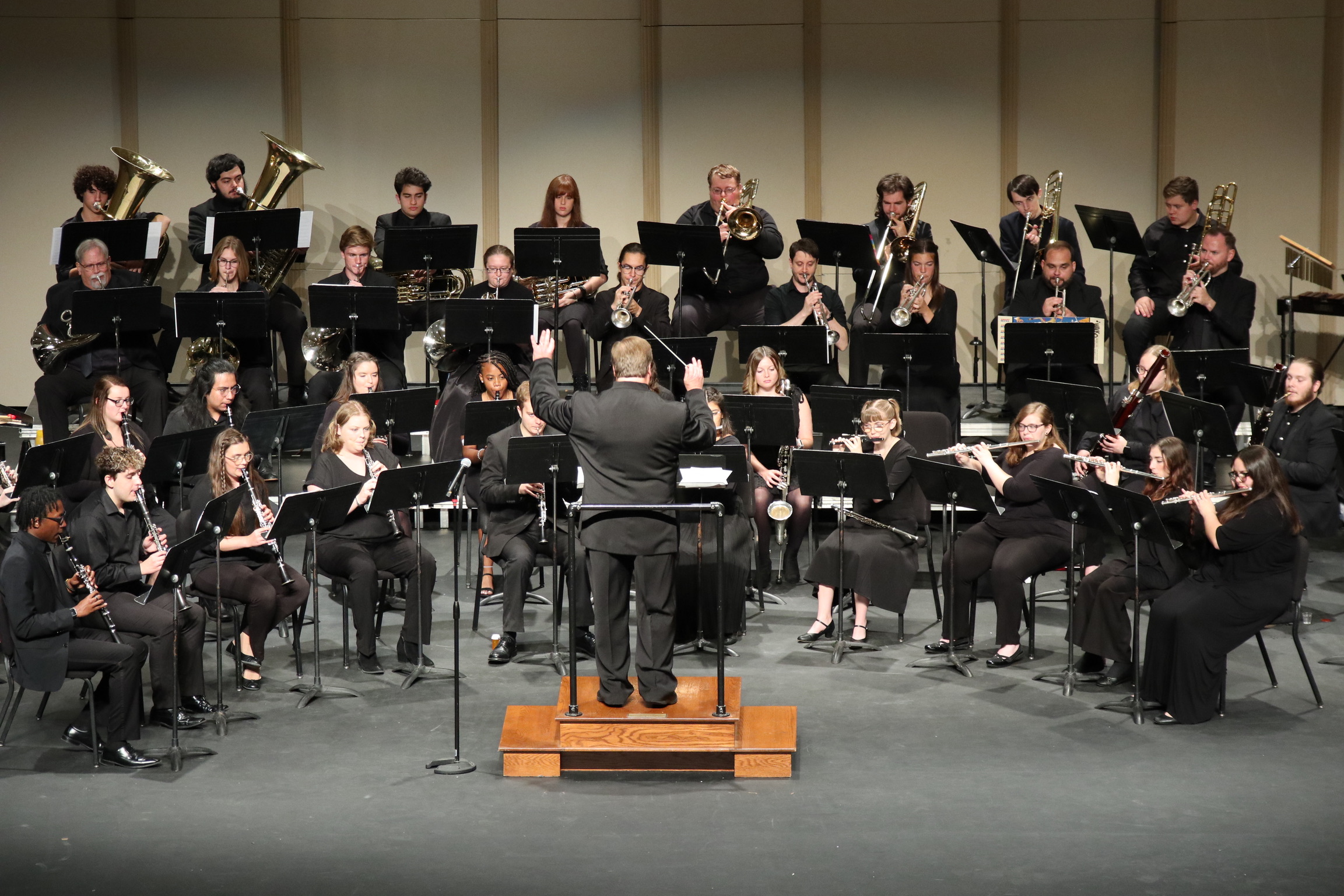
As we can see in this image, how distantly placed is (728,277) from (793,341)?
1301 mm

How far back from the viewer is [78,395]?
29.2 feet

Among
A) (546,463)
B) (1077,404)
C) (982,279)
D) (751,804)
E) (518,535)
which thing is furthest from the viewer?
(982,279)

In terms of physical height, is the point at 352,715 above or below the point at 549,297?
below

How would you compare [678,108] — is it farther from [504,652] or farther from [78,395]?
[504,652]

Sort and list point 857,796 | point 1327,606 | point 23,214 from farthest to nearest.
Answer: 1. point 23,214
2. point 1327,606
3. point 857,796

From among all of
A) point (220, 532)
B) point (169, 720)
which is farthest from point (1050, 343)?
point (169, 720)

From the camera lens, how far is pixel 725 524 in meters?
6.98

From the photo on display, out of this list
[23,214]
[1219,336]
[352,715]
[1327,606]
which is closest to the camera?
[352,715]

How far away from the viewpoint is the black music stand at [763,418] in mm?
7602

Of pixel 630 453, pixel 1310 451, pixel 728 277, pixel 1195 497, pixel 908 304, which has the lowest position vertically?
pixel 1195 497

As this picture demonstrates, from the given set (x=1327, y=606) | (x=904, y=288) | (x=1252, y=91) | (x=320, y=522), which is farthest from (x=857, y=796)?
(x=1252, y=91)

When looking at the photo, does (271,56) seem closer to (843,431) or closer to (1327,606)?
(843,431)

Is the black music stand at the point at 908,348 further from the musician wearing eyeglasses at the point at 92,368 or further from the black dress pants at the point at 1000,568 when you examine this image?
the musician wearing eyeglasses at the point at 92,368

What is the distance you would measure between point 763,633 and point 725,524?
68cm
